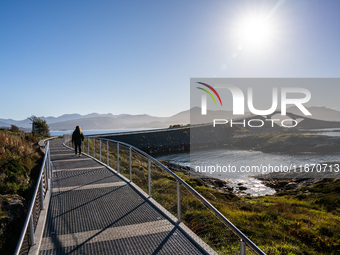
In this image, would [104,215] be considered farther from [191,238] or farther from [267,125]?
[267,125]

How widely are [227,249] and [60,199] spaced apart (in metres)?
3.85

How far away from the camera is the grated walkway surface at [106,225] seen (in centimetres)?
325

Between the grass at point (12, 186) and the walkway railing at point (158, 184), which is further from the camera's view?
the grass at point (12, 186)

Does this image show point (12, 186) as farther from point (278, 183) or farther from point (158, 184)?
point (278, 183)

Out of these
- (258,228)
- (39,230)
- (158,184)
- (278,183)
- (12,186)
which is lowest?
(278,183)

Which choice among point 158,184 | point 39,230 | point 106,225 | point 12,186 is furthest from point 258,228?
point 12,186

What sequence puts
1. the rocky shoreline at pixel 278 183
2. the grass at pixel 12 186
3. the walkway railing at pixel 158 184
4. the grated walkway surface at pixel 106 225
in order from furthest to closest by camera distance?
the rocky shoreline at pixel 278 183, the grass at pixel 12 186, the walkway railing at pixel 158 184, the grated walkway surface at pixel 106 225

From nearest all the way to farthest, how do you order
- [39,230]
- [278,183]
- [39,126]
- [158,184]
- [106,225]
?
[39,230] < [106,225] < [158,184] < [278,183] < [39,126]

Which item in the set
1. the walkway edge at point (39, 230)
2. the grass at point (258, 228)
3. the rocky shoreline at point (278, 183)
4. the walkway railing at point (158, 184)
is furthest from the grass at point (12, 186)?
the rocky shoreline at point (278, 183)

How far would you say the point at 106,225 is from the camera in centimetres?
400

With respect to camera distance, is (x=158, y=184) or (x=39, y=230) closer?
(x=39, y=230)

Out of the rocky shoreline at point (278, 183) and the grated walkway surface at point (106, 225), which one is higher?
the grated walkway surface at point (106, 225)

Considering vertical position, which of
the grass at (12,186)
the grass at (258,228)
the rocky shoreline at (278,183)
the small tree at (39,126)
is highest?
the small tree at (39,126)

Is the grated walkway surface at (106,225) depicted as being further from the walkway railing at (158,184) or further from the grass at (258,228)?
the grass at (258,228)
